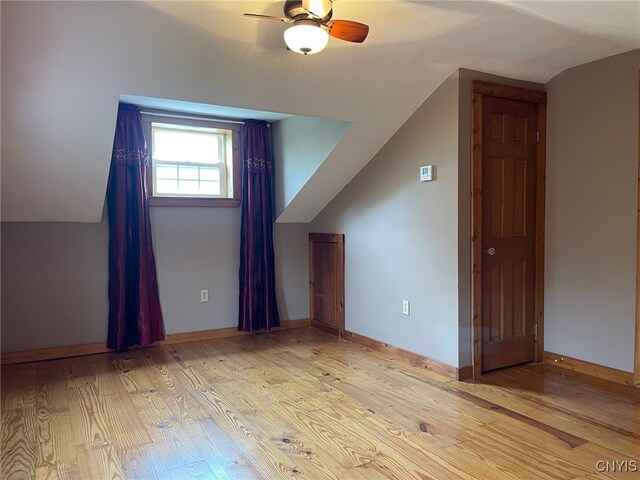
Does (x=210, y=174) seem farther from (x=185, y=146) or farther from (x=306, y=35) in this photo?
(x=306, y=35)

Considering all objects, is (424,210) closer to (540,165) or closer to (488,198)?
(488,198)

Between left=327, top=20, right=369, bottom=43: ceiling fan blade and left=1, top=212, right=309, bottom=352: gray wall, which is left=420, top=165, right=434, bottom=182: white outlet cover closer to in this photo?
left=327, top=20, right=369, bottom=43: ceiling fan blade

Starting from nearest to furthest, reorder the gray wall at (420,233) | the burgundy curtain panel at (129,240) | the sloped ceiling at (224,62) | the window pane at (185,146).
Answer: the sloped ceiling at (224,62) < the gray wall at (420,233) < the burgundy curtain panel at (129,240) < the window pane at (185,146)

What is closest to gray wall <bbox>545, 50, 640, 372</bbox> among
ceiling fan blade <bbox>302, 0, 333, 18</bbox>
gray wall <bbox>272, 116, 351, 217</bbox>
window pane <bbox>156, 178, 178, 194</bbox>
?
gray wall <bbox>272, 116, 351, 217</bbox>

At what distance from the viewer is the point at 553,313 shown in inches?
142

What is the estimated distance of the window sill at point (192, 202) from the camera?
14.0ft

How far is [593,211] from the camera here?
331 centimetres

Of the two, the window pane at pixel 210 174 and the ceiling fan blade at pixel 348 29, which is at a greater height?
the ceiling fan blade at pixel 348 29

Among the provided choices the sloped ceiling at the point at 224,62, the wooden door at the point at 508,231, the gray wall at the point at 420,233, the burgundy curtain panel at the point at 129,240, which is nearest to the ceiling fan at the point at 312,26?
the sloped ceiling at the point at 224,62

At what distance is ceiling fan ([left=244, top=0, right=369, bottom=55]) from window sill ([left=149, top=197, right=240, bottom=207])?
2505 millimetres

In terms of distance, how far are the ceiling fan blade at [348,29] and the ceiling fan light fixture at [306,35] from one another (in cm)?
5

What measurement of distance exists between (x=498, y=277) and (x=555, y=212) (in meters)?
0.69

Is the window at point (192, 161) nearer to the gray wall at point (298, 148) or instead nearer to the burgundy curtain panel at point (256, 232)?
the burgundy curtain panel at point (256, 232)

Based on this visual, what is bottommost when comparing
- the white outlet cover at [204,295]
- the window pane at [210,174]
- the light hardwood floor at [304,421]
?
the light hardwood floor at [304,421]
